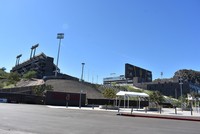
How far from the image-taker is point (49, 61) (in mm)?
158000

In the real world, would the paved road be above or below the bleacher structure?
below

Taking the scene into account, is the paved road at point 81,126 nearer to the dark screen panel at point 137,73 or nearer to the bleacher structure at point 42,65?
the dark screen panel at point 137,73

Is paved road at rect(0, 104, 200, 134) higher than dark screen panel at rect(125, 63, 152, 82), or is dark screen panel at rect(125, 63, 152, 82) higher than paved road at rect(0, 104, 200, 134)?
dark screen panel at rect(125, 63, 152, 82)

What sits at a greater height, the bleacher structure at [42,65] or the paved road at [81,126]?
the bleacher structure at [42,65]

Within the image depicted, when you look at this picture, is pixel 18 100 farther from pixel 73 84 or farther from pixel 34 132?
pixel 34 132

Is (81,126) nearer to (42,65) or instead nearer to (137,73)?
(42,65)

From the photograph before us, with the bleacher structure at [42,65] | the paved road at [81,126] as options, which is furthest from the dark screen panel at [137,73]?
the paved road at [81,126]

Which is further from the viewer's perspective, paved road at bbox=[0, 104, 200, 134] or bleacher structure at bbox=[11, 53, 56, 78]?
bleacher structure at bbox=[11, 53, 56, 78]

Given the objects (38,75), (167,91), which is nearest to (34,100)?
(38,75)

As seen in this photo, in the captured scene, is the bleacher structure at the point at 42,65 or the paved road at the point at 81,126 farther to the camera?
the bleacher structure at the point at 42,65

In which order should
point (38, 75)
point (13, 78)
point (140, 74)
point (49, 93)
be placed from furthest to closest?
point (140, 74) < point (38, 75) < point (13, 78) < point (49, 93)

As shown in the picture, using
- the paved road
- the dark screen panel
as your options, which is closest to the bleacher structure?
the dark screen panel

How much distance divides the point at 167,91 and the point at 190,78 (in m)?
49.3

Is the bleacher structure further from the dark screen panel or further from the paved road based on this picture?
the paved road
